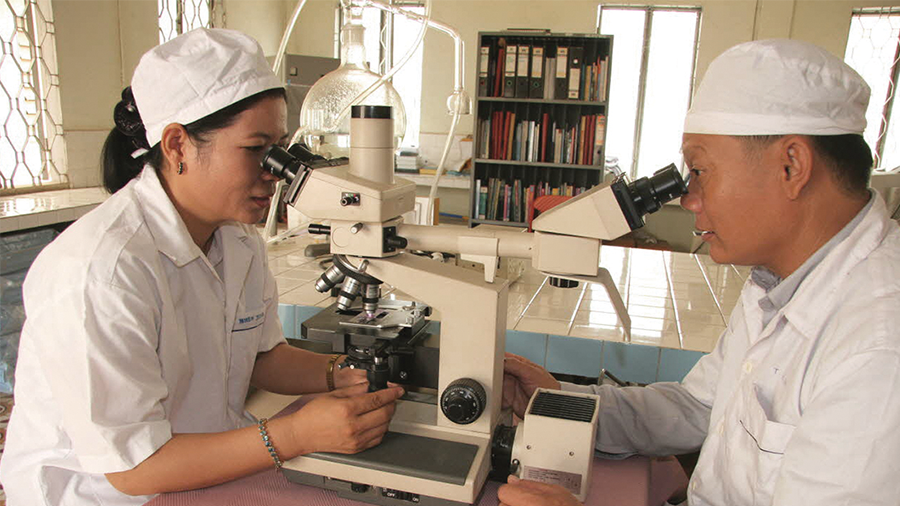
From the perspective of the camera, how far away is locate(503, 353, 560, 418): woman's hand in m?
1.14

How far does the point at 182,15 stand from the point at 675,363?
15.1 feet

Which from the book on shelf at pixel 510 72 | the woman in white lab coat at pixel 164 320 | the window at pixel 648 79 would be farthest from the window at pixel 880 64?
the woman in white lab coat at pixel 164 320

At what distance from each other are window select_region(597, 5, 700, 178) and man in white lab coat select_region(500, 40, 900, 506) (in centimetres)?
484

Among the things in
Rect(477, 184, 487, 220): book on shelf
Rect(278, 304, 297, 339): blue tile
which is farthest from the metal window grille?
Rect(278, 304, 297, 339): blue tile

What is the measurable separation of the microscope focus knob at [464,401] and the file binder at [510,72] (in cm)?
401

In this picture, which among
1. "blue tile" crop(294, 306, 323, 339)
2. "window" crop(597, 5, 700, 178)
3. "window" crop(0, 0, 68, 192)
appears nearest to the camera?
"blue tile" crop(294, 306, 323, 339)

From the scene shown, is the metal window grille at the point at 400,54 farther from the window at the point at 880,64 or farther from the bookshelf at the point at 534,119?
the window at the point at 880,64

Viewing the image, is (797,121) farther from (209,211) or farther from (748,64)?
(209,211)

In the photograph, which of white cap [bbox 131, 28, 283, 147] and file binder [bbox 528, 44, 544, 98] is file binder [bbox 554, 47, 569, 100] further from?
white cap [bbox 131, 28, 283, 147]

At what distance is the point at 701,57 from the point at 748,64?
5326 millimetres

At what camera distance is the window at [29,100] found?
3.21 metres

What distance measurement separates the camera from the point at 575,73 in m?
4.52

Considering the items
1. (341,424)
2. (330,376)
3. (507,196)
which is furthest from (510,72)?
(341,424)

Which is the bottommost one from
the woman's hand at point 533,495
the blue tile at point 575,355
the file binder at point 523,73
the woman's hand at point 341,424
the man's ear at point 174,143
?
the blue tile at point 575,355
